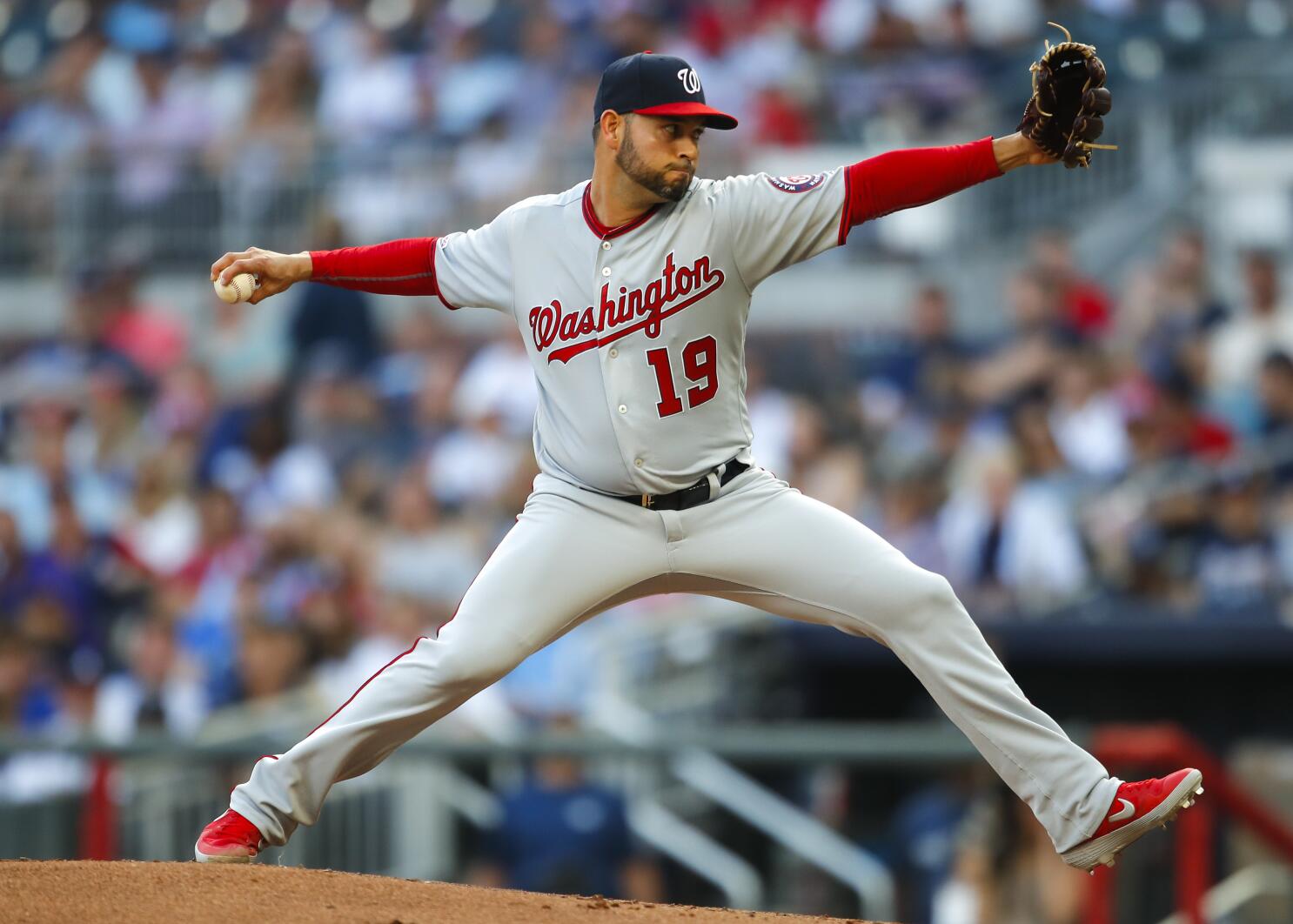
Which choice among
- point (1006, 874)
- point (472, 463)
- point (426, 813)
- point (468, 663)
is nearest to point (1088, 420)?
point (1006, 874)

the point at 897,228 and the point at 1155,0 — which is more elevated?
the point at 1155,0

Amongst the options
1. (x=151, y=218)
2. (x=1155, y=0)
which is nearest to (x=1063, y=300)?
(x=1155, y=0)

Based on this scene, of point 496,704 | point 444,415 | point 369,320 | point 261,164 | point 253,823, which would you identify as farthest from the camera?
point 261,164

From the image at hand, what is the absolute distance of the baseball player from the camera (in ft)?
12.6

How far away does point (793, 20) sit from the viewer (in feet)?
37.4

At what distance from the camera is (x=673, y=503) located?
157 inches

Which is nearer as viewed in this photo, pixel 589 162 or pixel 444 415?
pixel 444 415

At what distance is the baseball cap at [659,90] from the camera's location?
3859 mm

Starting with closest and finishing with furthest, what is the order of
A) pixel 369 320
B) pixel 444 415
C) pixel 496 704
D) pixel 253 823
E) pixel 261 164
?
1. pixel 253 823
2. pixel 496 704
3. pixel 444 415
4. pixel 369 320
5. pixel 261 164

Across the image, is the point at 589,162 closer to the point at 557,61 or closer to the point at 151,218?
the point at 557,61

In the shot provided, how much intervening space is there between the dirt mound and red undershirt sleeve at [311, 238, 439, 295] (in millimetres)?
1307

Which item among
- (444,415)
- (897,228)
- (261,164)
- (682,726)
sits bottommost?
(682,726)

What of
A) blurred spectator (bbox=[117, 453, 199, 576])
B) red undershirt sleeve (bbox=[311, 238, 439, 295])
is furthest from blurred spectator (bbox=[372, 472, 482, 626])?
red undershirt sleeve (bbox=[311, 238, 439, 295])

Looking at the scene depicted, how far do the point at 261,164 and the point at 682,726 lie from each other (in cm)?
531
